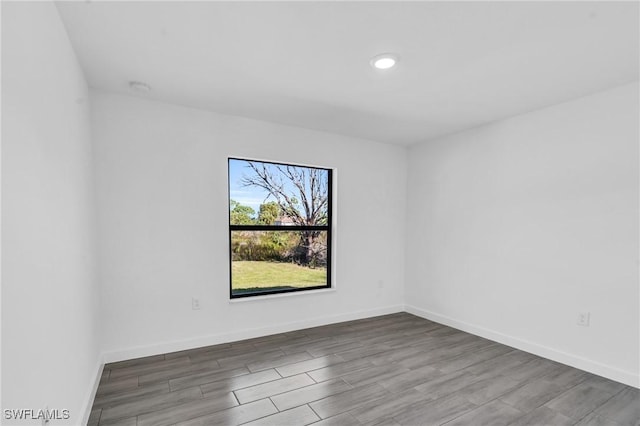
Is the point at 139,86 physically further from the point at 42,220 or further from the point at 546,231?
the point at 546,231

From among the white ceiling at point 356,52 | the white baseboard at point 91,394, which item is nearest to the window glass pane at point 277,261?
the white baseboard at point 91,394

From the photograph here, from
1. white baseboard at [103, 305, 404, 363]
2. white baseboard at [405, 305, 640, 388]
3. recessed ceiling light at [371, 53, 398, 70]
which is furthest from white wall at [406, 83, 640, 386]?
recessed ceiling light at [371, 53, 398, 70]

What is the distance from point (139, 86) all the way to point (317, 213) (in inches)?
89.1

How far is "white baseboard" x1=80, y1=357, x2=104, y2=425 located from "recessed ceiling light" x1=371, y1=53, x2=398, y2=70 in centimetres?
285

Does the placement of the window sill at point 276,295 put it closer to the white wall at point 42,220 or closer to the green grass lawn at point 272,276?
the green grass lawn at point 272,276

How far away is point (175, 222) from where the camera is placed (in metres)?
3.00

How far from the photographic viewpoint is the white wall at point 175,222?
9.03 feet

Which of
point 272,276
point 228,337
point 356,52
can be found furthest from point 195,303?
point 356,52

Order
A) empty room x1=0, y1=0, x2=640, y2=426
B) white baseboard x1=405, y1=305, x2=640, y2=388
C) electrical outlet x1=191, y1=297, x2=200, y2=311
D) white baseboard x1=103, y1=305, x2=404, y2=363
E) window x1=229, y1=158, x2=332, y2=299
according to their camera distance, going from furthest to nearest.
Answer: window x1=229, y1=158, x2=332, y2=299, electrical outlet x1=191, y1=297, x2=200, y2=311, white baseboard x1=103, y1=305, x2=404, y2=363, white baseboard x1=405, y1=305, x2=640, y2=388, empty room x1=0, y1=0, x2=640, y2=426

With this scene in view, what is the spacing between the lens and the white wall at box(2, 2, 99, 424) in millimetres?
1057

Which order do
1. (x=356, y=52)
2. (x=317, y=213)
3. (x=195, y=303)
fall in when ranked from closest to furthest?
(x=356, y=52), (x=195, y=303), (x=317, y=213)

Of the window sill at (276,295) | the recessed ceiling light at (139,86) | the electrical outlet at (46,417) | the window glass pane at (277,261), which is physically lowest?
the window sill at (276,295)

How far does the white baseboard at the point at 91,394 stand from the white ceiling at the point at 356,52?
2233mm

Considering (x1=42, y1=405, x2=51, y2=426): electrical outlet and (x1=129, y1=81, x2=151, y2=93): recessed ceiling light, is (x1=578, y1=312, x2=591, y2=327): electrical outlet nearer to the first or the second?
(x1=42, y1=405, x2=51, y2=426): electrical outlet
